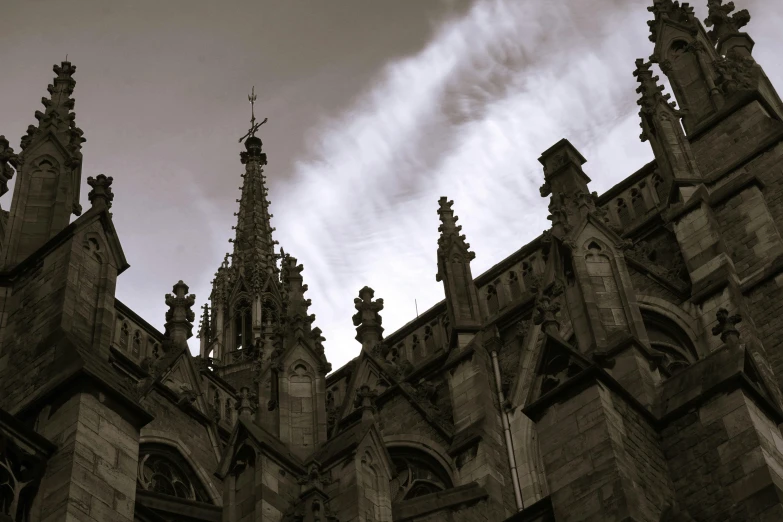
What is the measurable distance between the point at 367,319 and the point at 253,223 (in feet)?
48.8

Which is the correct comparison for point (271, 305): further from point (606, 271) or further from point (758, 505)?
point (758, 505)

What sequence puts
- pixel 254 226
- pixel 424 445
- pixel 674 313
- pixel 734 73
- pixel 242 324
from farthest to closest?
pixel 254 226 → pixel 242 324 → pixel 734 73 → pixel 424 445 → pixel 674 313

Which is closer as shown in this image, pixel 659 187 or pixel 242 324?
pixel 659 187

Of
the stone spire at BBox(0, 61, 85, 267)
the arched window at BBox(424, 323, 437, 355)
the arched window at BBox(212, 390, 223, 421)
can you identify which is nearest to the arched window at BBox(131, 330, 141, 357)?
the arched window at BBox(212, 390, 223, 421)

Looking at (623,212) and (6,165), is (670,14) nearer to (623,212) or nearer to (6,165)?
(623,212)

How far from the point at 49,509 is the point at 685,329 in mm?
10877

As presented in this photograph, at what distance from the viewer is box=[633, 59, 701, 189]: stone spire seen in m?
21.0

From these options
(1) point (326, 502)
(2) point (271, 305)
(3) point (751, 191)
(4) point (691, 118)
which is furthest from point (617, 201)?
(2) point (271, 305)

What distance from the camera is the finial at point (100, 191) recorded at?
1402 cm

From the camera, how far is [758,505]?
12016 mm

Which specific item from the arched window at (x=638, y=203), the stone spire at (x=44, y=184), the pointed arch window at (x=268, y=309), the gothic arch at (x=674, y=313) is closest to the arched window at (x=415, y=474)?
the gothic arch at (x=674, y=313)

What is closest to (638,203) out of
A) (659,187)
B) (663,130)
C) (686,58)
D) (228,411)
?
(659,187)

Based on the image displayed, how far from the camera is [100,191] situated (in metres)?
14.2

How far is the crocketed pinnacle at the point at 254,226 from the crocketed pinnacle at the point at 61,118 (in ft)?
58.3
